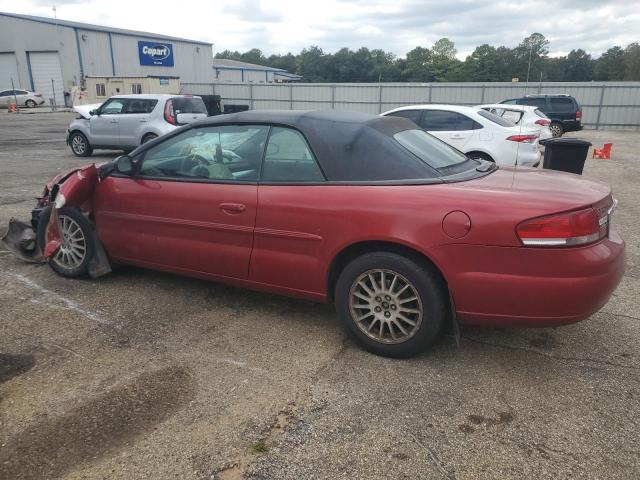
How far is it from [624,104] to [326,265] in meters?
27.2

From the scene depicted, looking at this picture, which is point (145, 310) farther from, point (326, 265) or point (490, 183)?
point (490, 183)

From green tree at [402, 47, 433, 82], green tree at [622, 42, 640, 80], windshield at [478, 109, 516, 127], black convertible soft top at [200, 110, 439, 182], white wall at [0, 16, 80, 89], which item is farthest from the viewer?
green tree at [402, 47, 433, 82]

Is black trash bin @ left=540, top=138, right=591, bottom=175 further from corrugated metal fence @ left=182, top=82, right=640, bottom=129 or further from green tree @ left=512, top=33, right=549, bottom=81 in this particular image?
green tree @ left=512, top=33, right=549, bottom=81

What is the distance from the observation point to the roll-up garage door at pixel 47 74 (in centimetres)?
4169

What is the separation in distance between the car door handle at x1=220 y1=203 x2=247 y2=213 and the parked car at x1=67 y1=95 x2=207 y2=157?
9312mm

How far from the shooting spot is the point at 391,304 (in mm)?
3166

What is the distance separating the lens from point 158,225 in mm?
3994

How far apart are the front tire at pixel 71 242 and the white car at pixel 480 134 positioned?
20.4 feet

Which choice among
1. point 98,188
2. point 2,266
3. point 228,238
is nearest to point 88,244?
point 98,188

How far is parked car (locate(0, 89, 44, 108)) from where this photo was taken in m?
36.1

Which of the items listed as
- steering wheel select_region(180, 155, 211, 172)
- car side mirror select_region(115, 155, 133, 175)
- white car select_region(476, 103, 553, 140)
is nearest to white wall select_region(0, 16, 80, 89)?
white car select_region(476, 103, 553, 140)

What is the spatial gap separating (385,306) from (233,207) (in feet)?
4.20

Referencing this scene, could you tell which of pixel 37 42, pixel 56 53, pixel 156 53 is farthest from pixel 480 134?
pixel 156 53

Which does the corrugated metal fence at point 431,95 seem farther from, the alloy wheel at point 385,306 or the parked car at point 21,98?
the alloy wheel at point 385,306
